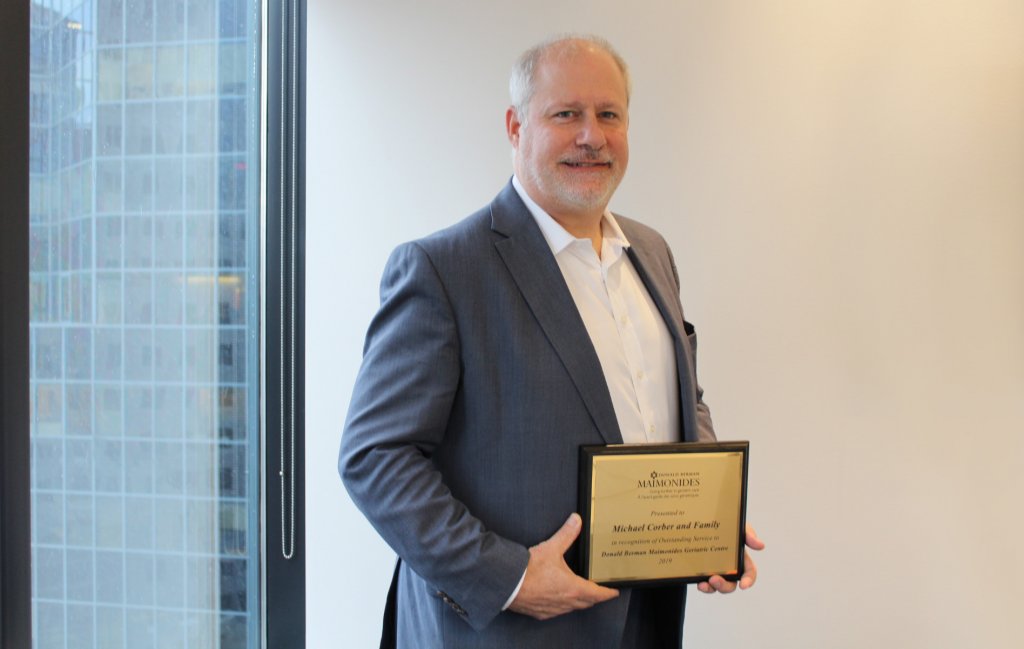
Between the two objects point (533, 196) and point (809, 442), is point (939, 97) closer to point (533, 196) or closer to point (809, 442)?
point (809, 442)

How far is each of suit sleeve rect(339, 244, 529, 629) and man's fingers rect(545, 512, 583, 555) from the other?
5 cm

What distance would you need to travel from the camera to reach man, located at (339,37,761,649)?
1.32 meters

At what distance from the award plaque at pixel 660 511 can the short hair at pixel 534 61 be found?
606mm

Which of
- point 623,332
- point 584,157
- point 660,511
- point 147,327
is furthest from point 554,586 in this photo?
point 147,327

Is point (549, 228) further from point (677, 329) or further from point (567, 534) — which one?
point (567, 534)

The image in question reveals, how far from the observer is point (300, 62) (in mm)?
2469

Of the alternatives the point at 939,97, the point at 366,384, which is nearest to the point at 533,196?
the point at 366,384

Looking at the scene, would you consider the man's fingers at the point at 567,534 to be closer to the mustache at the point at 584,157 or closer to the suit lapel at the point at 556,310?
the suit lapel at the point at 556,310

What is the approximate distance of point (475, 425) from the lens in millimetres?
1396

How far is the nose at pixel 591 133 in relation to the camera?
4.93ft

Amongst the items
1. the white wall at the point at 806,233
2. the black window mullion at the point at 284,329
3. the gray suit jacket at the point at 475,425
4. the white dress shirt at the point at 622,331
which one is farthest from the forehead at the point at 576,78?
the black window mullion at the point at 284,329

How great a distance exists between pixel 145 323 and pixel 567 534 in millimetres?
1085

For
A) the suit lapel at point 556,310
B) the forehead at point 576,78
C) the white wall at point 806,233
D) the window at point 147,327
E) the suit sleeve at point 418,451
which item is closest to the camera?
the suit sleeve at point 418,451

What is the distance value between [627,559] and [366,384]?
469mm
